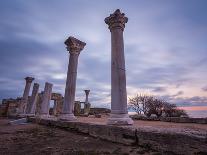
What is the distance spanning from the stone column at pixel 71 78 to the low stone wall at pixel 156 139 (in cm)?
451

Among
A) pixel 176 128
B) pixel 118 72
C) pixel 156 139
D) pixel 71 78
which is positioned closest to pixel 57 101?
pixel 71 78

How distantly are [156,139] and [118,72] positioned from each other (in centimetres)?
383

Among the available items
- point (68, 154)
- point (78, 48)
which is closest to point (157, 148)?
point (68, 154)

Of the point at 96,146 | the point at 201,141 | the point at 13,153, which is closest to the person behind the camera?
the point at 201,141

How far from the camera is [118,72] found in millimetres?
8273

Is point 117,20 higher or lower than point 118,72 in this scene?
higher

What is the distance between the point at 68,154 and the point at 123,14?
261 inches

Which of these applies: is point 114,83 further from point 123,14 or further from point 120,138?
point 123,14

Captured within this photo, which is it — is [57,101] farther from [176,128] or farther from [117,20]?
[176,128]

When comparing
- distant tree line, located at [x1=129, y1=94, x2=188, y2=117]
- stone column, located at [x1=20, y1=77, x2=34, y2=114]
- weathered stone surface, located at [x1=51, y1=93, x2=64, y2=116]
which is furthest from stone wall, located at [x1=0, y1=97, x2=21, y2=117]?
distant tree line, located at [x1=129, y1=94, x2=188, y2=117]

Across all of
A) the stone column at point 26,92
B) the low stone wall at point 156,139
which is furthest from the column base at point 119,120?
the stone column at point 26,92

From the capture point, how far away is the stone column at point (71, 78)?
12117mm

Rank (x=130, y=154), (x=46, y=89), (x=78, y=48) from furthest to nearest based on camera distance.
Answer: (x=46, y=89) → (x=78, y=48) → (x=130, y=154)

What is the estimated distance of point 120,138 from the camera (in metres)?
6.30
